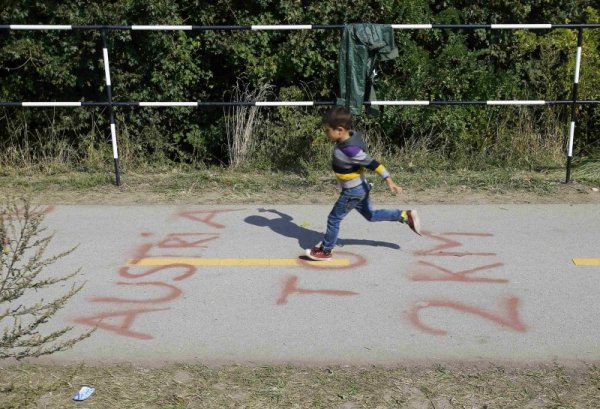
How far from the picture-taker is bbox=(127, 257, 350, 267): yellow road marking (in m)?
6.08

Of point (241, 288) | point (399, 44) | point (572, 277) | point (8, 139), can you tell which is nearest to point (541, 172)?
point (399, 44)

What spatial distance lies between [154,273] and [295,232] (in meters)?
1.51

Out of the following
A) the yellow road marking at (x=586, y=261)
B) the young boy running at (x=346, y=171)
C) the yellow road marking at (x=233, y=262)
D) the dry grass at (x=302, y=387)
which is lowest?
the dry grass at (x=302, y=387)

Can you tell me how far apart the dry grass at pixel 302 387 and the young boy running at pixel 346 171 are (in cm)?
181

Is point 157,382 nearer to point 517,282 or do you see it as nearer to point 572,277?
point 517,282

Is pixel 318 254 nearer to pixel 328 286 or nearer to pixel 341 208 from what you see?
pixel 341 208

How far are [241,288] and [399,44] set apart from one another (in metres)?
5.71

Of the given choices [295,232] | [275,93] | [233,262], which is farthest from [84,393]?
[275,93]

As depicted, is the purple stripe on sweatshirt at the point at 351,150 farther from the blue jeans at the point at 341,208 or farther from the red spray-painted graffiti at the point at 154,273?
the red spray-painted graffiti at the point at 154,273

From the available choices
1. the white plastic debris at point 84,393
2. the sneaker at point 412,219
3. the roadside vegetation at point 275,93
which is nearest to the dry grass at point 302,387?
the white plastic debris at point 84,393

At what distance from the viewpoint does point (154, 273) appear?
5.89 m

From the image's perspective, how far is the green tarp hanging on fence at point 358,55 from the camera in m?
8.27

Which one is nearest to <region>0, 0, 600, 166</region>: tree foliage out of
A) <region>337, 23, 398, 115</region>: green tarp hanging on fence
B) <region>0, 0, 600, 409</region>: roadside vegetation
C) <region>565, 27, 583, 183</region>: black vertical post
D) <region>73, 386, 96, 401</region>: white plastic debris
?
<region>0, 0, 600, 409</region>: roadside vegetation

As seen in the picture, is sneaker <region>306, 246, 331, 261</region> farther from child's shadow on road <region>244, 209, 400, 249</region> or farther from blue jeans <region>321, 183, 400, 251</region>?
child's shadow on road <region>244, 209, 400, 249</region>
